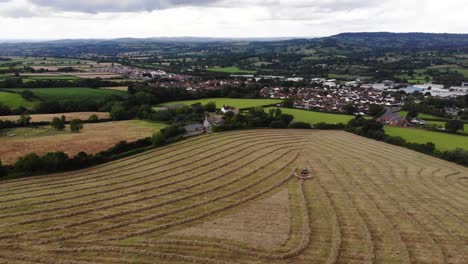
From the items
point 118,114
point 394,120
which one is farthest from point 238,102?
point 394,120

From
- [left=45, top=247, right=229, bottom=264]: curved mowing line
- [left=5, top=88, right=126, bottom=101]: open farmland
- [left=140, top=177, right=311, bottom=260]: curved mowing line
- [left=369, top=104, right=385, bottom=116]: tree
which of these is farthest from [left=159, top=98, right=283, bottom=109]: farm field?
[left=45, top=247, right=229, bottom=264]: curved mowing line

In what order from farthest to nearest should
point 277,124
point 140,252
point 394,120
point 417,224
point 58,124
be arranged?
point 394,120 < point 277,124 < point 58,124 < point 417,224 < point 140,252

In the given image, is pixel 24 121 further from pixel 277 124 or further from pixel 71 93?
pixel 277 124

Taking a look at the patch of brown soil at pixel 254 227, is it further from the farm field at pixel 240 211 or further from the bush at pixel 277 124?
the bush at pixel 277 124

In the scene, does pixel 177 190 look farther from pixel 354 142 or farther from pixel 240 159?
pixel 354 142

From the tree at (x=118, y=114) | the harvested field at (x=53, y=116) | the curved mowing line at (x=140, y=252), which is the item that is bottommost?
the harvested field at (x=53, y=116)

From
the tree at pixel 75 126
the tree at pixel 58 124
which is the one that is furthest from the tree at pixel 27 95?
the tree at pixel 75 126
